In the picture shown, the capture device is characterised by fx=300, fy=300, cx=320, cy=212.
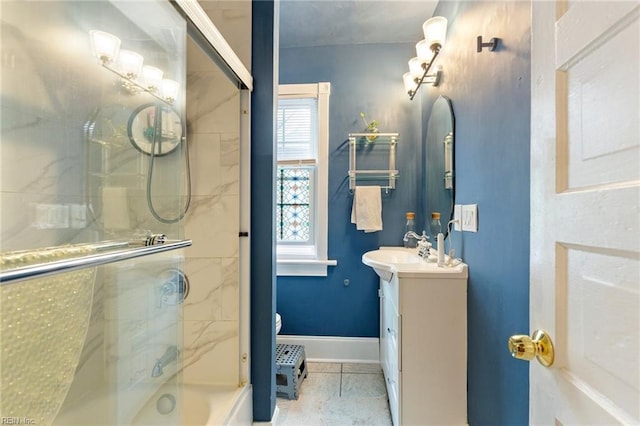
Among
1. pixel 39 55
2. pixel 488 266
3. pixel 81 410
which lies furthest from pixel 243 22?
pixel 81 410

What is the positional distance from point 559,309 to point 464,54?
4.73 ft

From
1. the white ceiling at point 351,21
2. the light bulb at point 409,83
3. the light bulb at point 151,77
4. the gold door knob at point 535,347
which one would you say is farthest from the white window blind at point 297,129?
the gold door knob at point 535,347

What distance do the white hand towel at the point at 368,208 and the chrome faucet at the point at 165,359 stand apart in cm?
159

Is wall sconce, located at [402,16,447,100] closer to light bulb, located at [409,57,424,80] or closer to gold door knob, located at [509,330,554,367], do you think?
light bulb, located at [409,57,424,80]

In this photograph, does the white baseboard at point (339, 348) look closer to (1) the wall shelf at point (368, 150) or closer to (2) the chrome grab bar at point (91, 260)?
(1) the wall shelf at point (368, 150)

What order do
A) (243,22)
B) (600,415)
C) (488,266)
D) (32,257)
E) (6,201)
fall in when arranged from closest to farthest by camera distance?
(600,415) → (32,257) → (6,201) → (488,266) → (243,22)

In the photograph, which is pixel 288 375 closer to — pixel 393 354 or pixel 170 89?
pixel 393 354

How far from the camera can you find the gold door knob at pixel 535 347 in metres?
0.55

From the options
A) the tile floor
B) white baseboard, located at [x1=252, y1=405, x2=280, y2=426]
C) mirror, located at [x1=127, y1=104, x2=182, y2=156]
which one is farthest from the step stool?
mirror, located at [x1=127, y1=104, x2=182, y2=156]

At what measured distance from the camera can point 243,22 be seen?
1584 mm

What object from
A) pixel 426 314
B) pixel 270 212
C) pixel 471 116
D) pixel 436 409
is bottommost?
pixel 436 409

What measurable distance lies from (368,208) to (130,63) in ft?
5.81

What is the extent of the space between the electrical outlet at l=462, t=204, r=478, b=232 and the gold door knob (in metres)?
0.87

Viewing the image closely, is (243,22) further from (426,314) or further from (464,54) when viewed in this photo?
(426,314)
